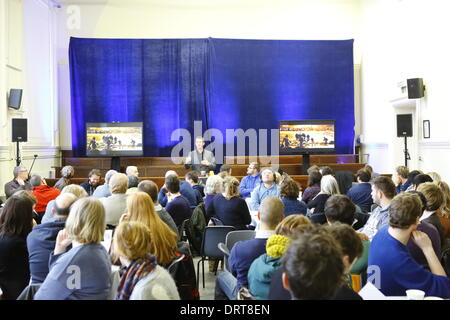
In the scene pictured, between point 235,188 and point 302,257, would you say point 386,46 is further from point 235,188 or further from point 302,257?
point 302,257

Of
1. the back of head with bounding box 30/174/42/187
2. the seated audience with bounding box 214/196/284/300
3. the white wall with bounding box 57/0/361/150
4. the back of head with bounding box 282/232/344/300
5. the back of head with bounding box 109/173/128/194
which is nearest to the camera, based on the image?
the back of head with bounding box 282/232/344/300

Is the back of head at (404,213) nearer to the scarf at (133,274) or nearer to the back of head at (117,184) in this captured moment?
the scarf at (133,274)

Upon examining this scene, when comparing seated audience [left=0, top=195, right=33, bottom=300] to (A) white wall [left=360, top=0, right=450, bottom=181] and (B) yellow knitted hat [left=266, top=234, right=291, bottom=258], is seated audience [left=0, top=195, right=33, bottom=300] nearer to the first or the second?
(B) yellow knitted hat [left=266, top=234, right=291, bottom=258]

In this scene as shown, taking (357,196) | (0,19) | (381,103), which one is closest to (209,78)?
(381,103)

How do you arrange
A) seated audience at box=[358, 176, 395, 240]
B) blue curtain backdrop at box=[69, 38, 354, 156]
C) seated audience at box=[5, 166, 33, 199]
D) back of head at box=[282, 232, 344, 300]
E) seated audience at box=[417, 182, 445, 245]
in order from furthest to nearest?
blue curtain backdrop at box=[69, 38, 354, 156]
seated audience at box=[5, 166, 33, 199]
seated audience at box=[358, 176, 395, 240]
seated audience at box=[417, 182, 445, 245]
back of head at box=[282, 232, 344, 300]

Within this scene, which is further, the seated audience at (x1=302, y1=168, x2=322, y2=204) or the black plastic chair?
the seated audience at (x1=302, y1=168, x2=322, y2=204)

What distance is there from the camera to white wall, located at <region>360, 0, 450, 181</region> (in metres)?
8.82

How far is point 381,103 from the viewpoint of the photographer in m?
12.2

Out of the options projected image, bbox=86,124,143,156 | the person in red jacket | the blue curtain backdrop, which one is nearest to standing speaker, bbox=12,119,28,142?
projected image, bbox=86,124,143,156

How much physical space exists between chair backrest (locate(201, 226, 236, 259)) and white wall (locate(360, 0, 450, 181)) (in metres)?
5.48

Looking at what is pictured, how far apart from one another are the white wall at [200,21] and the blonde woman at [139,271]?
11359 millimetres

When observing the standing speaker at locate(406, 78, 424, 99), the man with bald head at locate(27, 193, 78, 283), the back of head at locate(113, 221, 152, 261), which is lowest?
the man with bald head at locate(27, 193, 78, 283)

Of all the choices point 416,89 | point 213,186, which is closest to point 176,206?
point 213,186

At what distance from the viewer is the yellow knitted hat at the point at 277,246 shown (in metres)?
2.58
